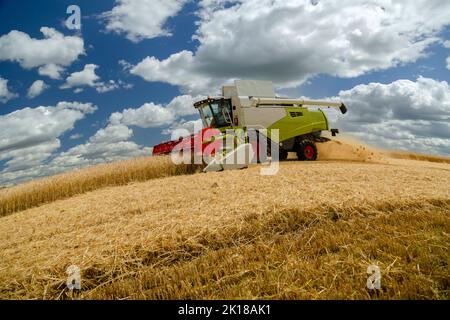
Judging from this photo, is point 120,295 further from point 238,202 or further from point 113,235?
point 238,202

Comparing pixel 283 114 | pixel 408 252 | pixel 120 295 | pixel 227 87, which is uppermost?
pixel 227 87

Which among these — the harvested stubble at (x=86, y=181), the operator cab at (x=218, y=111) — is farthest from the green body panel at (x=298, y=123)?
the harvested stubble at (x=86, y=181)

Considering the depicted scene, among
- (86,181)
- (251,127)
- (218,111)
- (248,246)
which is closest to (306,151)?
(251,127)

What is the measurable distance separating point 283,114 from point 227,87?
106 inches

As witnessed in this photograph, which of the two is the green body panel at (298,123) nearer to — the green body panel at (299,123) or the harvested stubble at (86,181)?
the green body panel at (299,123)

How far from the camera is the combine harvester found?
39.7 ft

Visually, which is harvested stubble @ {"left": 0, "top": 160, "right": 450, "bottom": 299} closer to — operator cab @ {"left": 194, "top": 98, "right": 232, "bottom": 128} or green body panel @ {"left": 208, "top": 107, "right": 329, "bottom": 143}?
operator cab @ {"left": 194, "top": 98, "right": 232, "bottom": 128}

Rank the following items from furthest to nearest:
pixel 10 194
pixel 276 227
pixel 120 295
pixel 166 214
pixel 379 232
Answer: pixel 10 194 → pixel 166 214 → pixel 276 227 → pixel 379 232 → pixel 120 295

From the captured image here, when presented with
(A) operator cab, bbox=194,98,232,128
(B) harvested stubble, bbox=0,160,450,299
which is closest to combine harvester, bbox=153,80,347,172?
(A) operator cab, bbox=194,98,232,128

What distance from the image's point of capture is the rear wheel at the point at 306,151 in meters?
15.5

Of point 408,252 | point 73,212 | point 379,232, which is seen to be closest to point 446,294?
point 408,252

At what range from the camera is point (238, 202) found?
584cm

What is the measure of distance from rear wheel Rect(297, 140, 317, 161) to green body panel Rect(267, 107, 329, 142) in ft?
1.74

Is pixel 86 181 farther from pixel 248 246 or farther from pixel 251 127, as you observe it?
pixel 248 246
